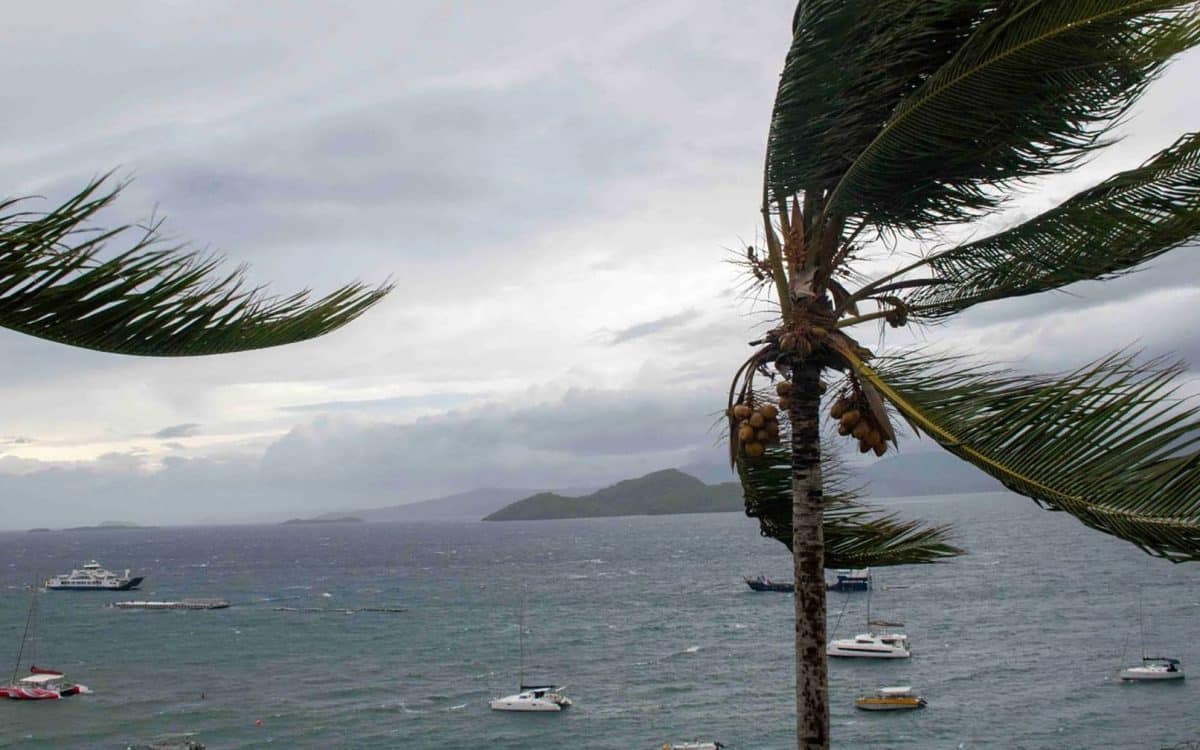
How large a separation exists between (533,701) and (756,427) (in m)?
55.0

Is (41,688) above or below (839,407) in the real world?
below

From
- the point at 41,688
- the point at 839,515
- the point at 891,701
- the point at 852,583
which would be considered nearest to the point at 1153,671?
the point at 891,701

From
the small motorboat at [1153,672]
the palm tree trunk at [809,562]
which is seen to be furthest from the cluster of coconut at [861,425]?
the small motorboat at [1153,672]

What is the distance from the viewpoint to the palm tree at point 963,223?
4.23 m

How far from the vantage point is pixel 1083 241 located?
564cm

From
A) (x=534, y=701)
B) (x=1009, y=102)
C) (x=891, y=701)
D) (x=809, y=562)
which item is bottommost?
(x=534, y=701)

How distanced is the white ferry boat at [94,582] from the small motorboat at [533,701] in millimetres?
94986

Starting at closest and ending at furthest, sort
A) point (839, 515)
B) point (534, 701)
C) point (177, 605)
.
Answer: point (839, 515), point (534, 701), point (177, 605)

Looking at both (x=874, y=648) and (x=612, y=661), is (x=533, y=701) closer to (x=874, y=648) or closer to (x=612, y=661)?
(x=612, y=661)

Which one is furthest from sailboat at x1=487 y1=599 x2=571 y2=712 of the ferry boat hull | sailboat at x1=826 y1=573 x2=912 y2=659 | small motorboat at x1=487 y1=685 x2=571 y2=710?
the ferry boat hull

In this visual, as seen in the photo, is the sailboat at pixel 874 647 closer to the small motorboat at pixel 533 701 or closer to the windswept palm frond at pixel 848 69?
the small motorboat at pixel 533 701

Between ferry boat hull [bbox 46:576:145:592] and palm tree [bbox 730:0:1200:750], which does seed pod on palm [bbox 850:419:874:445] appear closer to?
palm tree [bbox 730:0:1200:750]

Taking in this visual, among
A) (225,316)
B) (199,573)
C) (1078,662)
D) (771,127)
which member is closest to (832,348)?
(771,127)

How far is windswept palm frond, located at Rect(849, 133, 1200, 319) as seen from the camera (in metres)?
5.23
